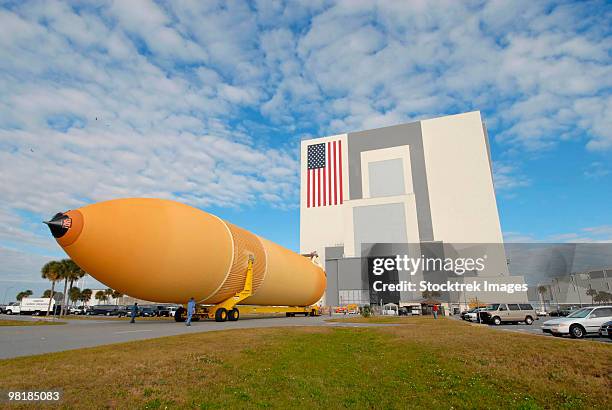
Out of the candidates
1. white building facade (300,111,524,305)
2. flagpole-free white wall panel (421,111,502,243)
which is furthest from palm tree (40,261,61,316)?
flagpole-free white wall panel (421,111,502,243)

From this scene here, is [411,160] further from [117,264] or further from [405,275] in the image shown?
[117,264]

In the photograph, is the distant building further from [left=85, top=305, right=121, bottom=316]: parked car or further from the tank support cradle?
[left=85, top=305, right=121, bottom=316]: parked car

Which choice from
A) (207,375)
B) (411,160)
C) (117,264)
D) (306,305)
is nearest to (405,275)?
(411,160)

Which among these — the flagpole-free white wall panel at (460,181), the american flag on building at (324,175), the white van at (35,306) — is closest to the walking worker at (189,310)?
the white van at (35,306)

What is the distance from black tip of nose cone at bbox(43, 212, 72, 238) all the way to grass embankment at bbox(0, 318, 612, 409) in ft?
23.3

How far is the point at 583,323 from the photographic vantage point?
1697 cm

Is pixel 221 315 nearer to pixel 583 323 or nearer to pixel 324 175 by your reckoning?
pixel 583 323

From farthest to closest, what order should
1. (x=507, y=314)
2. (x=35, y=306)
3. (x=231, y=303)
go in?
(x=35, y=306) → (x=507, y=314) → (x=231, y=303)

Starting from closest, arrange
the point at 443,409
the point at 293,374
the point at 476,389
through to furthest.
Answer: the point at 443,409
the point at 476,389
the point at 293,374

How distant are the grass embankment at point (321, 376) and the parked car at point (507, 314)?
21356 millimetres

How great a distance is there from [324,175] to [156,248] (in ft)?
219

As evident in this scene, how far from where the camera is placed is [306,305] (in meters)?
38.7

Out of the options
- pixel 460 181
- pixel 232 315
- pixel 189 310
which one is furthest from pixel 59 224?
pixel 460 181

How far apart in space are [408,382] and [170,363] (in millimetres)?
5761
